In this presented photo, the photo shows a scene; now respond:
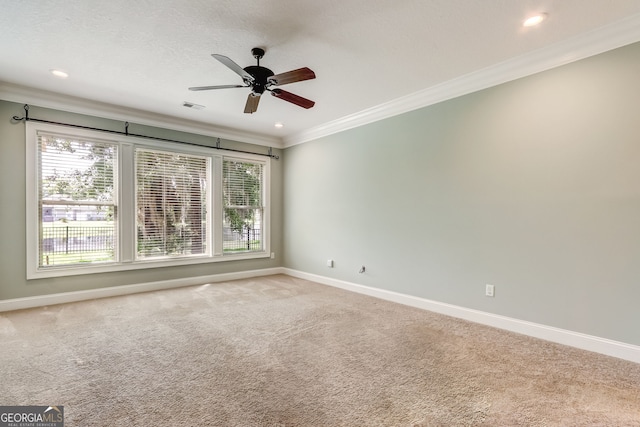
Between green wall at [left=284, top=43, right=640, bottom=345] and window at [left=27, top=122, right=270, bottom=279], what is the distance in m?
2.30

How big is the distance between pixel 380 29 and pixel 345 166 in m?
2.52

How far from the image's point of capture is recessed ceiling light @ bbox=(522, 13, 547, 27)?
7.67ft

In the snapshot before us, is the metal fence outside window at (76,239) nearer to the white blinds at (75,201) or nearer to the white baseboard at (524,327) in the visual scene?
the white blinds at (75,201)

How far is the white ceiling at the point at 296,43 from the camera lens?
2273 mm

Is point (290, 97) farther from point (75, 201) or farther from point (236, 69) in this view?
point (75, 201)

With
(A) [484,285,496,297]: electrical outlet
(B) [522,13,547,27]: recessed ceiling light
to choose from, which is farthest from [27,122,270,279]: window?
(B) [522,13,547,27]: recessed ceiling light

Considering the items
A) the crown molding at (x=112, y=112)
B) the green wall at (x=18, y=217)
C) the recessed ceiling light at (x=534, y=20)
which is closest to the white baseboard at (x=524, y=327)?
the recessed ceiling light at (x=534, y=20)

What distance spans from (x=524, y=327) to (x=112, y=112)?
19.1 feet

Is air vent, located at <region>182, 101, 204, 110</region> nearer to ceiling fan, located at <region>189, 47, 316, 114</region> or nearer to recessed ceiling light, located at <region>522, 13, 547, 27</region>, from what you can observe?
ceiling fan, located at <region>189, 47, 316, 114</region>

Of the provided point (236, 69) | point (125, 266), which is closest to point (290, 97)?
point (236, 69)

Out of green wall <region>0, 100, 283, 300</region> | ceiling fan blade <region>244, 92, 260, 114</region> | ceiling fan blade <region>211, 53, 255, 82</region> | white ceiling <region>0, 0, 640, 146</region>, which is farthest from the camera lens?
green wall <region>0, 100, 283, 300</region>

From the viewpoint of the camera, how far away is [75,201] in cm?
409

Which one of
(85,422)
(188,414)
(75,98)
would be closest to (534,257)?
(188,414)

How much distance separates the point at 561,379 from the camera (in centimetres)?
216
